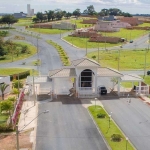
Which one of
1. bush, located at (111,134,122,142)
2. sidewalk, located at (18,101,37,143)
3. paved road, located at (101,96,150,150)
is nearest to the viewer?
bush, located at (111,134,122,142)

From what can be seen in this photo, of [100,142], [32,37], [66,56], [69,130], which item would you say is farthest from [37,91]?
[32,37]

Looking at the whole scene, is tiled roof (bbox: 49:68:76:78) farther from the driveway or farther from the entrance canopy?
the entrance canopy

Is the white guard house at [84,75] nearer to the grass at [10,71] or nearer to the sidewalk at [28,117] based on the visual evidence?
the sidewalk at [28,117]

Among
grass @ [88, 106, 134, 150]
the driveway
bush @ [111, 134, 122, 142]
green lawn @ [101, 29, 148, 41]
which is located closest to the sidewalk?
the driveway

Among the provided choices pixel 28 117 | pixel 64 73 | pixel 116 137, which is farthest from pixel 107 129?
pixel 64 73

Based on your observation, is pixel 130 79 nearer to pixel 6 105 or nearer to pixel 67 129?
pixel 67 129

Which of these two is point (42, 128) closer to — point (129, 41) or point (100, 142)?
point (100, 142)
